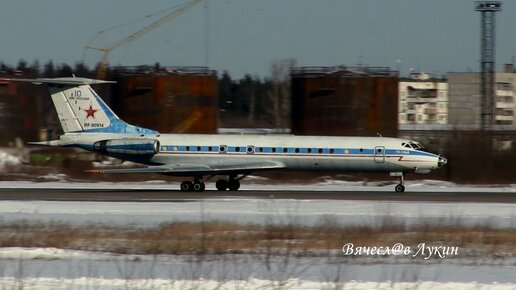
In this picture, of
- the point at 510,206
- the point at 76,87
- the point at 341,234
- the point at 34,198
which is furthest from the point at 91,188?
the point at 341,234

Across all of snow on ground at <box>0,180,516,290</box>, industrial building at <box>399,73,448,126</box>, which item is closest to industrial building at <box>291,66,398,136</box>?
snow on ground at <box>0,180,516,290</box>

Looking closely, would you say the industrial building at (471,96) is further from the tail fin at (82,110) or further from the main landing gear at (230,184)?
the tail fin at (82,110)

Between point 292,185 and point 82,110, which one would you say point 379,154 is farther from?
point 82,110

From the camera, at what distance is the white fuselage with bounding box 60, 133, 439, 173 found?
1489 inches

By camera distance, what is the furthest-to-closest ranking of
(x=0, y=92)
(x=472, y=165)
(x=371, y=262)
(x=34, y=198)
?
(x=0, y=92) < (x=472, y=165) < (x=34, y=198) < (x=371, y=262)

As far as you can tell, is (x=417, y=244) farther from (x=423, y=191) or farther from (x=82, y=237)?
(x=423, y=191)

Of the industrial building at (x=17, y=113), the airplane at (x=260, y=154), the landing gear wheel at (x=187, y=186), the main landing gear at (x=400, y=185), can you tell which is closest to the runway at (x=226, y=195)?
the landing gear wheel at (x=187, y=186)

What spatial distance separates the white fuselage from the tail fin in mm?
Answer: 2156

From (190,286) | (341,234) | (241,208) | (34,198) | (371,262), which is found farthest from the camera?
(34,198)

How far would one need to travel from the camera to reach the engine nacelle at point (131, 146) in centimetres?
3778

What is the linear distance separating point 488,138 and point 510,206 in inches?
888

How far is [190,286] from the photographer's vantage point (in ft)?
41.5

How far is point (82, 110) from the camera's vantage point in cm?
3931

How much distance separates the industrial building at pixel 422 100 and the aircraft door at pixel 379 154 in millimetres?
92587
